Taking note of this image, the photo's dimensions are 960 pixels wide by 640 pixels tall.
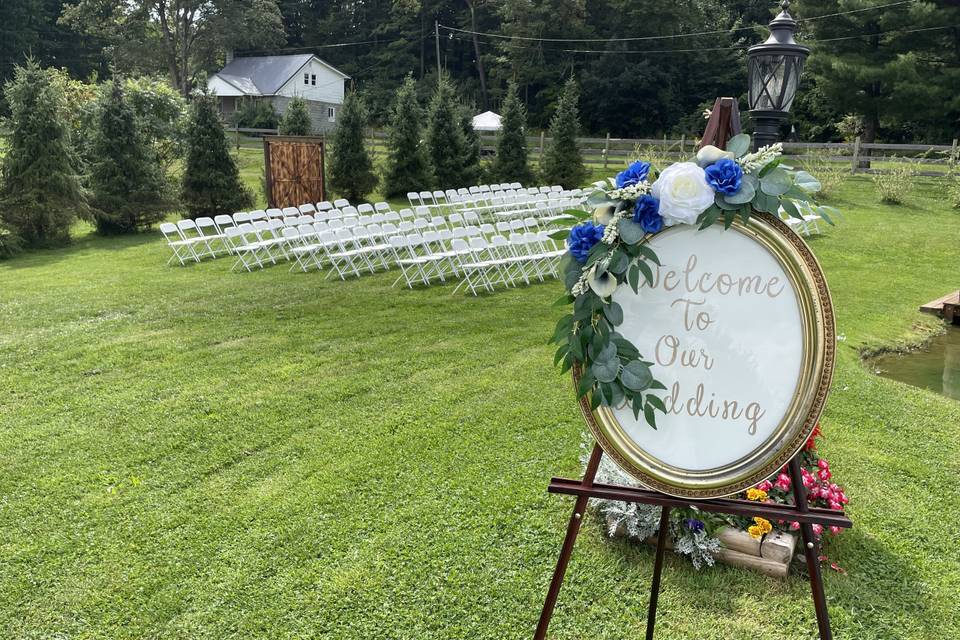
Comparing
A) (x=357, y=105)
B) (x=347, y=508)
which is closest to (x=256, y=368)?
(x=347, y=508)

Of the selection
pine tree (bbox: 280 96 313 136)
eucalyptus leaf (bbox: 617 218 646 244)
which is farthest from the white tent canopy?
eucalyptus leaf (bbox: 617 218 646 244)

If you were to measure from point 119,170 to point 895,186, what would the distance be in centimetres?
1962

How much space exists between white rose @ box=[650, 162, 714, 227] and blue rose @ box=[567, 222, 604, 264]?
8.1 inches

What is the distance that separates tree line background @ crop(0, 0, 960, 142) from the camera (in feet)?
97.6

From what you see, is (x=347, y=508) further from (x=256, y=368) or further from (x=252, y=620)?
(x=256, y=368)

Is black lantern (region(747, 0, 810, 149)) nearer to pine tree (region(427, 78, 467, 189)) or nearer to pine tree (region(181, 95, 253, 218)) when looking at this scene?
pine tree (region(181, 95, 253, 218))

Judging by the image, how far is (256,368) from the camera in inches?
261

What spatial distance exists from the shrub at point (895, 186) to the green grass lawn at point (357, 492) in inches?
505

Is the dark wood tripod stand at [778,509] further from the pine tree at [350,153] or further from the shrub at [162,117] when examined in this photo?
the pine tree at [350,153]

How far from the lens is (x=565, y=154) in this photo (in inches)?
936

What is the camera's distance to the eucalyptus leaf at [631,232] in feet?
6.48

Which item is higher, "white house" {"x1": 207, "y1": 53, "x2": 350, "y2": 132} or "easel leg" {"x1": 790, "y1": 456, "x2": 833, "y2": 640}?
"white house" {"x1": 207, "y1": 53, "x2": 350, "y2": 132}

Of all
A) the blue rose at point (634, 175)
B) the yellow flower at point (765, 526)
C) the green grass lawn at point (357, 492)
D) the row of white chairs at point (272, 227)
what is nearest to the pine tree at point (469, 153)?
the row of white chairs at point (272, 227)

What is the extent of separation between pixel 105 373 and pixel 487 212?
41.0 ft
